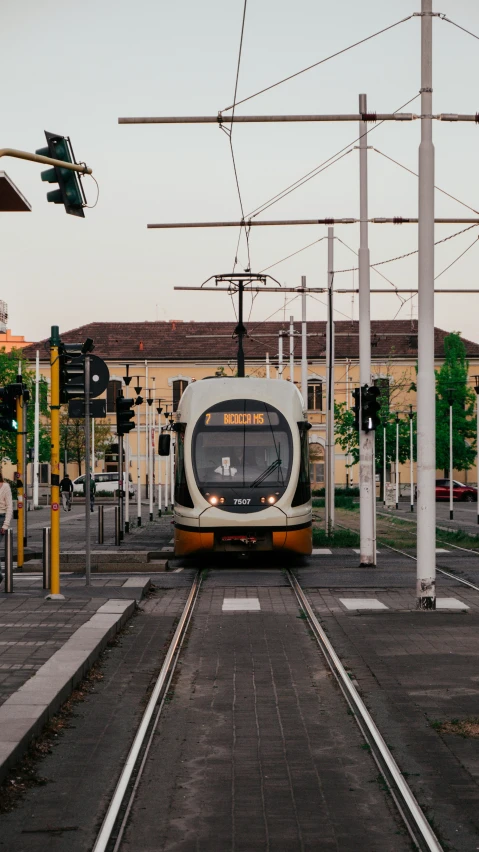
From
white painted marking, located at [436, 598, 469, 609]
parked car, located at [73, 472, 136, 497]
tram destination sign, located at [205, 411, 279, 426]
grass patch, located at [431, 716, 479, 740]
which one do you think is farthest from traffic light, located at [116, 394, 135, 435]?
parked car, located at [73, 472, 136, 497]

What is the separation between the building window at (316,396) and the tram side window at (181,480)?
74.8m

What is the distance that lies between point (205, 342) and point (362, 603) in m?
89.0

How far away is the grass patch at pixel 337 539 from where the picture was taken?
32.1 metres

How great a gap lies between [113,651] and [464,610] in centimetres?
538

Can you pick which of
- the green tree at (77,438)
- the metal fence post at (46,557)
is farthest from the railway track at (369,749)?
the green tree at (77,438)

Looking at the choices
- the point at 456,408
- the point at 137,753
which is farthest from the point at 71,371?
the point at 456,408

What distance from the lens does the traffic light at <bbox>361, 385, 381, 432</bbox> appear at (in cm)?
2431

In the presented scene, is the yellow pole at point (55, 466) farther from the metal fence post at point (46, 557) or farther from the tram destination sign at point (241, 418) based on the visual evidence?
the tram destination sign at point (241, 418)

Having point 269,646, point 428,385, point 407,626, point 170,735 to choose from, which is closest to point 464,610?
point 407,626

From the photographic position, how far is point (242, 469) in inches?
987

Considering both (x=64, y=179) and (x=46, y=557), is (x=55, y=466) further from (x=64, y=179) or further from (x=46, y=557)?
(x=64, y=179)

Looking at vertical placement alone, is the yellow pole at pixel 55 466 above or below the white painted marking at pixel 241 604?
above

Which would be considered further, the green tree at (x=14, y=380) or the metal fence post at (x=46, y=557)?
the green tree at (x=14, y=380)

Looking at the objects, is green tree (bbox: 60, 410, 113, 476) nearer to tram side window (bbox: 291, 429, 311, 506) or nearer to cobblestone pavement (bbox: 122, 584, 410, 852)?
tram side window (bbox: 291, 429, 311, 506)
